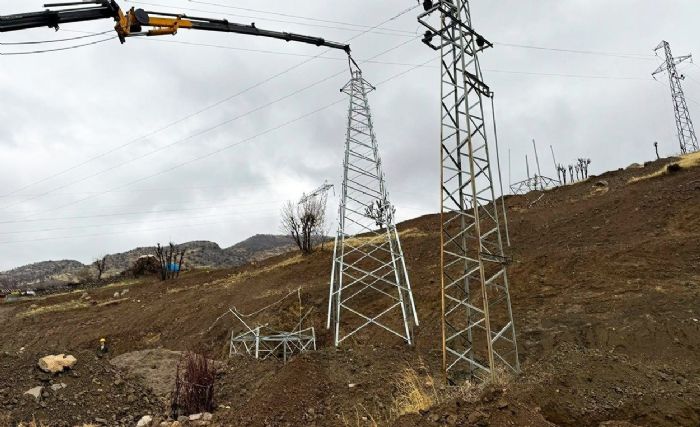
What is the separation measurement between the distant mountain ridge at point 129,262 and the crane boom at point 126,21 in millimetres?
31540

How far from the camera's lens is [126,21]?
1203 cm

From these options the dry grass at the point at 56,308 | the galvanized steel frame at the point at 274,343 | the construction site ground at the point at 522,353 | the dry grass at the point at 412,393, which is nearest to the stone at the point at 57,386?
the construction site ground at the point at 522,353

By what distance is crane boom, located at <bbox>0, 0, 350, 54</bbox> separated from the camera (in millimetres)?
10594

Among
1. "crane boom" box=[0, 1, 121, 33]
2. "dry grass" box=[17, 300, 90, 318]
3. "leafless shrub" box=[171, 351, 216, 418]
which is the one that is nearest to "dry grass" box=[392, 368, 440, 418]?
"leafless shrub" box=[171, 351, 216, 418]

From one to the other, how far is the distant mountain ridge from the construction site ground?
1070 inches

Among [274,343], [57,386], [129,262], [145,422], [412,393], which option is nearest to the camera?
[412,393]

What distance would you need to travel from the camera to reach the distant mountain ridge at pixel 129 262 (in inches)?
2351

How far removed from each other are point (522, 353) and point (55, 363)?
484 inches

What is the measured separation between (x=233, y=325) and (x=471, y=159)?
1460cm

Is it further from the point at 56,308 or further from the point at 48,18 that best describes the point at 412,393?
the point at 56,308

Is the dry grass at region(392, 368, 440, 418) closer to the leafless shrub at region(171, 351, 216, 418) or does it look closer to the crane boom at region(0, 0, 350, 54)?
the leafless shrub at region(171, 351, 216, 418)

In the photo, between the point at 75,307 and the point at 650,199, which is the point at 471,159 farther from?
the point at 75,307

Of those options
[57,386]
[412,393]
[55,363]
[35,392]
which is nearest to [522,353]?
[412,393]

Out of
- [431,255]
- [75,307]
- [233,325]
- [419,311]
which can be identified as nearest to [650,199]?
[431,255]
